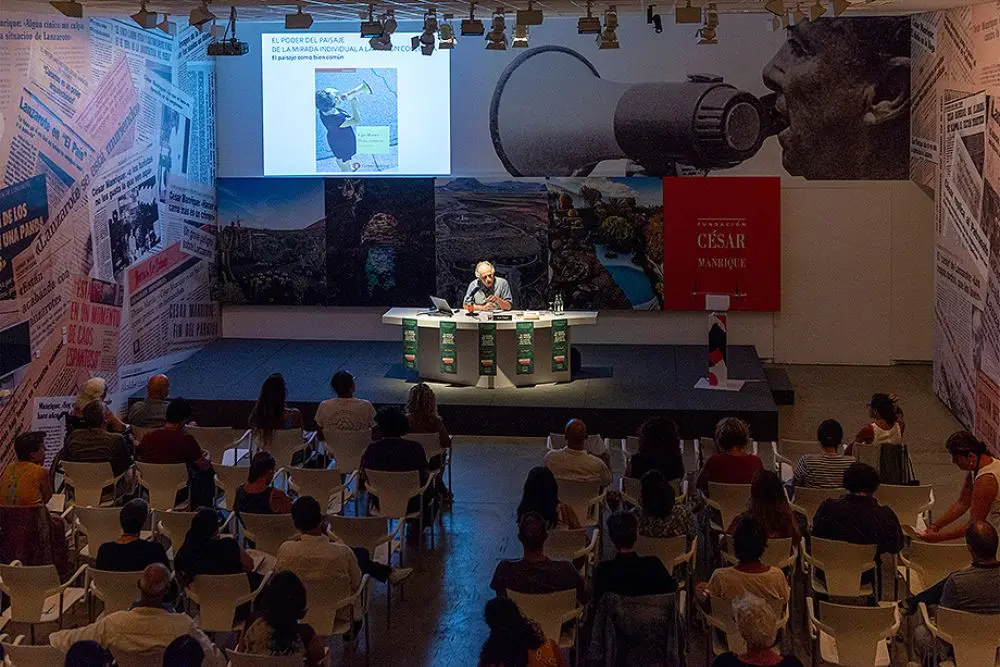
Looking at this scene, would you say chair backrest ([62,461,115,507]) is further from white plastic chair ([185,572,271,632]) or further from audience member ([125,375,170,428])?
A: white plastic chair ([185,572,271,632])

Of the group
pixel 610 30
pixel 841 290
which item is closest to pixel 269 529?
pixel 610 30

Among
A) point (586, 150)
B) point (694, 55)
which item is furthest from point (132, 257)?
point (694, 55)

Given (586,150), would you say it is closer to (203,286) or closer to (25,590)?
(203,286)

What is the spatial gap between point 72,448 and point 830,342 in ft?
32.0

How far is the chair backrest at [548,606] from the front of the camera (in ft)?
20.5

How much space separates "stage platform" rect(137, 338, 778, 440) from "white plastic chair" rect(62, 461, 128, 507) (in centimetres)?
405

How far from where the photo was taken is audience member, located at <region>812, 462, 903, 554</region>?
23.4ft

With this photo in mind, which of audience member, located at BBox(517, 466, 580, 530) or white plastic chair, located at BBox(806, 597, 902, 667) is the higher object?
audience member, located at BBox(517, 466, 580, 530)

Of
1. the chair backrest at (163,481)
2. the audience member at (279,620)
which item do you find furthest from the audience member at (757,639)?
the chair backrest at (163,481)

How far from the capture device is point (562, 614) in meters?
6.30

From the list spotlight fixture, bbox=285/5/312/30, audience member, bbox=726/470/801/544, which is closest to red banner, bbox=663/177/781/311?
spotlight fixture, bbox=285/5/312/30

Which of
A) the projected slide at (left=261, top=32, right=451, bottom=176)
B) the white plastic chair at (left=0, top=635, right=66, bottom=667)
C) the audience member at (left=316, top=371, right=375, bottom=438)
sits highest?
the projected slide at (left=261, top=32, right=451, bottom=176)

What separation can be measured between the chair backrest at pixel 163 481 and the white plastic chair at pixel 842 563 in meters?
3.97

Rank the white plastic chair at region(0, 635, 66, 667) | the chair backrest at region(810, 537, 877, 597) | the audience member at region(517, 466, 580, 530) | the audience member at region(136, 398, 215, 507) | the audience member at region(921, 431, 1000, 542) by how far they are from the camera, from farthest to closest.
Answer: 1. the audience member at region(136, 398, 215, 507)
2. the audience member at region(921, 431, 1000, 542)
3. the audience member at region(517, 466, 580, 530)
4. the chair backrest at region(810, 537, 877, 597)
5. the white plastic chair at region(0, 635, 66, 667)
